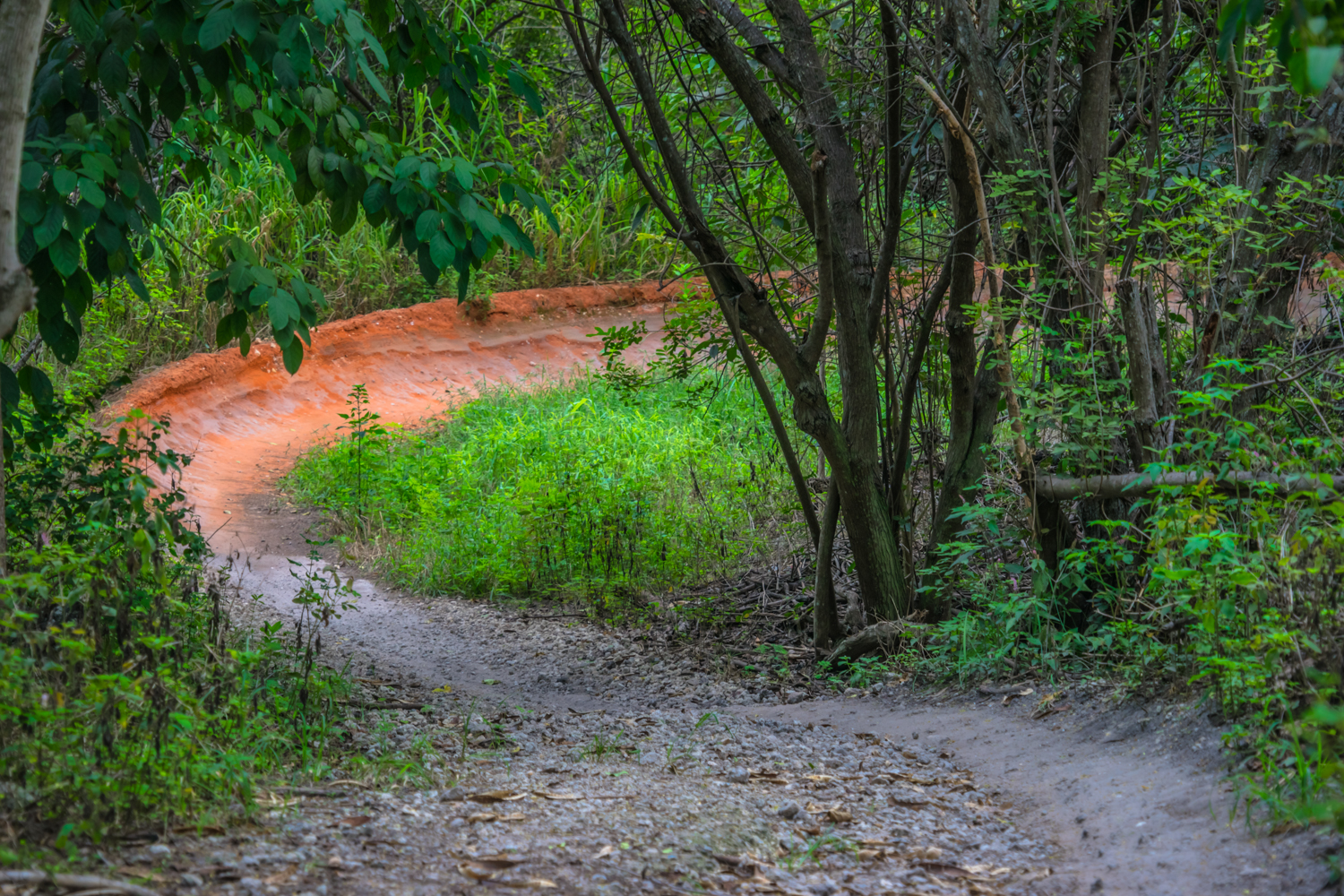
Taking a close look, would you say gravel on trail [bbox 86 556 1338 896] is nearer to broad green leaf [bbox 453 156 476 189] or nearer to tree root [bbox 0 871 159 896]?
tree root [bbox 0 871 159 896]

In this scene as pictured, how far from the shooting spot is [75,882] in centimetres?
162

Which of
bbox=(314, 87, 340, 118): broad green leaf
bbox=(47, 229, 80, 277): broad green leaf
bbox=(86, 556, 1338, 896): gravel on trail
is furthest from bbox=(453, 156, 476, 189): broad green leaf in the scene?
bbox=(86, 556, 1338, 896): gravel on trail

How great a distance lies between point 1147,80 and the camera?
4.31 m

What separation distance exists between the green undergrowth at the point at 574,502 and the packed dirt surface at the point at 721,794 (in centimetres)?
94

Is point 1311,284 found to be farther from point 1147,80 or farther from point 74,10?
point 74,10

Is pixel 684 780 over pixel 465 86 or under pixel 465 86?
under

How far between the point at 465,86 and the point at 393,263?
1140 cm

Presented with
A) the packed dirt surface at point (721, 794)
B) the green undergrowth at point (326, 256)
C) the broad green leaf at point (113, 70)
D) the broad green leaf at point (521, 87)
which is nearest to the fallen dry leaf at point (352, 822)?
the packed dirt surface at point (721, 794)

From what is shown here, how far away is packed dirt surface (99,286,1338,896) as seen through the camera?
79.4 inches

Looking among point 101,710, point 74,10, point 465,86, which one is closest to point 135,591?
point 101,710

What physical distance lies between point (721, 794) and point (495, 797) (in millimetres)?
634

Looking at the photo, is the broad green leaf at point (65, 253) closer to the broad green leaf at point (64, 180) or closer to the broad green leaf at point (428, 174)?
the broad green leaf at point (64, 180)

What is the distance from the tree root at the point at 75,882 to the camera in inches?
62.6

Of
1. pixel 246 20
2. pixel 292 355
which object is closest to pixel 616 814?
pixel 292 355
